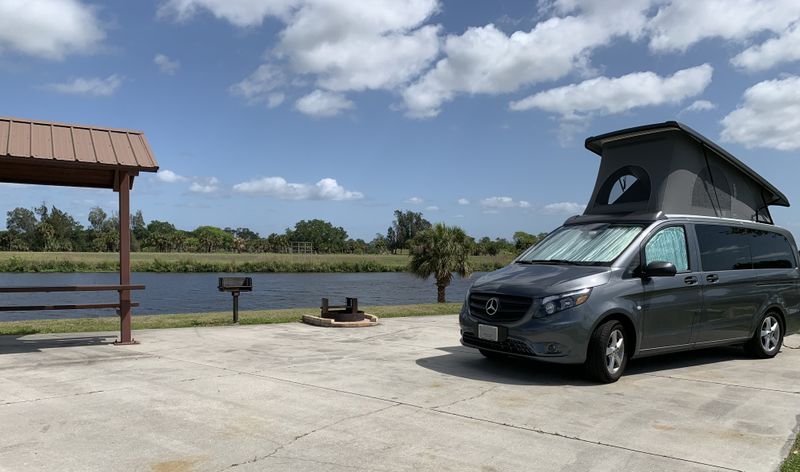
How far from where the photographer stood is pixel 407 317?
14.7m

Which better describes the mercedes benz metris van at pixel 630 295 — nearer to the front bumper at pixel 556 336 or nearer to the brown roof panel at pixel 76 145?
the front bumper at pixel 556 336

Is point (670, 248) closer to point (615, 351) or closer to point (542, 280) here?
point (615, 351)

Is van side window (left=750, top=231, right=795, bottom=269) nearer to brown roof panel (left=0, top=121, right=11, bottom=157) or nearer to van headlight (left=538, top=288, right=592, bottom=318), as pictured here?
van headlight (left=538, top=288, right=592, bottom=318)

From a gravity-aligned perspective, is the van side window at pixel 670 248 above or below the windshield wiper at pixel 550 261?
above

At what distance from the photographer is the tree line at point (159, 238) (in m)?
101

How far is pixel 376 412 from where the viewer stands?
5.44 m

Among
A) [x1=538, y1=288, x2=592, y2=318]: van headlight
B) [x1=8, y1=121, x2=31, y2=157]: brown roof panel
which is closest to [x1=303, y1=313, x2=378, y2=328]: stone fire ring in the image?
[x1=8, y1=121, x2=31, y2=157]: brown roof panel

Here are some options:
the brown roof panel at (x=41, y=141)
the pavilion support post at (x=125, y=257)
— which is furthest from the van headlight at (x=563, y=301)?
the brown roof panel at (x=41, y=141)

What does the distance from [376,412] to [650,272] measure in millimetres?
3702

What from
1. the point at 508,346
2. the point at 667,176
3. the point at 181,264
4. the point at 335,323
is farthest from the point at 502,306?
the point at 181,264

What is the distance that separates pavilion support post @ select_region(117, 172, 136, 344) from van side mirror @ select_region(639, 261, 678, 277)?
7695 mm

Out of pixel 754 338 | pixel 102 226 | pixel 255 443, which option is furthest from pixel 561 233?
pixel 102 226

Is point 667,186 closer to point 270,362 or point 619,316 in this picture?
point 619,316

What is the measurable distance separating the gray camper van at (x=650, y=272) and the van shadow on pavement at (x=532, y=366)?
0.25 m
